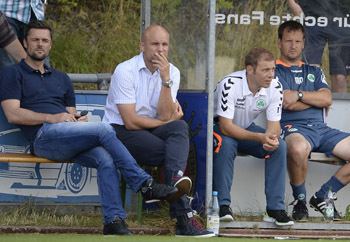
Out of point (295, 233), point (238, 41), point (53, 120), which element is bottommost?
point (295, 233)

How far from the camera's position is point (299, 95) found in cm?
1110

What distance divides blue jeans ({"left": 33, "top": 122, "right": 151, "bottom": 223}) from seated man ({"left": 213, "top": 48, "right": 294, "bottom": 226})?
785mm

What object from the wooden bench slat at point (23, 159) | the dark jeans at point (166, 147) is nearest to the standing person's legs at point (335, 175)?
the dark jeans at point (166, 147)

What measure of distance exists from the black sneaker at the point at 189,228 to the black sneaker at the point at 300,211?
95 cm

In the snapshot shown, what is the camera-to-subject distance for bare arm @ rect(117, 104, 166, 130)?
10367 mm

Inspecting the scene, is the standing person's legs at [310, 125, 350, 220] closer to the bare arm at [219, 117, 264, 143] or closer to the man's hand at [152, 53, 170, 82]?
the bare arm at [219, 117, 264, 143]

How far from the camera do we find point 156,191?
32.8ft

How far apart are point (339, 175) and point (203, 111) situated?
4.32 feet

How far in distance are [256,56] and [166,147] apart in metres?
1.15

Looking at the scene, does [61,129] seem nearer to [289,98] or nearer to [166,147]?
[166,147]

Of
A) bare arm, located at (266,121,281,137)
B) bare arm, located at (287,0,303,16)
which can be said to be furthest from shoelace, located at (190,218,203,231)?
bare arm, located at (287,0,303,16)

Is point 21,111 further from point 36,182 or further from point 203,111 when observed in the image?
point 203,111

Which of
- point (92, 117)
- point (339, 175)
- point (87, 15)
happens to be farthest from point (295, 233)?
point (87, 15)

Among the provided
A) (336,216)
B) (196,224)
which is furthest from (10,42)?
(336,216)
